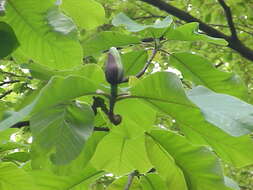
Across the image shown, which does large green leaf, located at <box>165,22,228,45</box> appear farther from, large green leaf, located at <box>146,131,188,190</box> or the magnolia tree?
large green leaf, located at <box>146,131,188,190</box>

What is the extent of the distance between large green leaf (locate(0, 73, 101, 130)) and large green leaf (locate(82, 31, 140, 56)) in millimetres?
415

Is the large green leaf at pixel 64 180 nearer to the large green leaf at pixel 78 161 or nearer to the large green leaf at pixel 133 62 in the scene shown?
the large green leaf at pixel 78 161

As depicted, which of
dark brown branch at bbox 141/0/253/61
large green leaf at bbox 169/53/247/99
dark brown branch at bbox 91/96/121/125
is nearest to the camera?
dark brown branch at bbox 91/96/121/125

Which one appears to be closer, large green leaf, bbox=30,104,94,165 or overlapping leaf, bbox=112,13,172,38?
large green leaf, bbox=30,104,94,165

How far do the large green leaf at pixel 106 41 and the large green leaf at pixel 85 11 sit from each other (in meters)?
0.03

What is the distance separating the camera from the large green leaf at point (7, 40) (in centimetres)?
80

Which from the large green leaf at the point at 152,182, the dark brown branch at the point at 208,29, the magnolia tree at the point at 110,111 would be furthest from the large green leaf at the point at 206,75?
the dark brown branch at the point at 208,29

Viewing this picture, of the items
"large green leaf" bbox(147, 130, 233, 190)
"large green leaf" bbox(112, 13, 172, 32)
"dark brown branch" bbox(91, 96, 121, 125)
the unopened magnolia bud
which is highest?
the unopened magnolia bud

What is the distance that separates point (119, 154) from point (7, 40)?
303 millimetres

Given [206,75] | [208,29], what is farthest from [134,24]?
[208,29]

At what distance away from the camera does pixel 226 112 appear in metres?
0.62

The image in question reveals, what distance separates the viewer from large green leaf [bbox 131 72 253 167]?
0.65 metres

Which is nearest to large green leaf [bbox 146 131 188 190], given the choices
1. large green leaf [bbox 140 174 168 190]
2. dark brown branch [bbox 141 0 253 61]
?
large green leaf [bbox 140 174 168 190]

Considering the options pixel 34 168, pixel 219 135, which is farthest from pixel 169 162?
pixel 34 168
